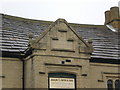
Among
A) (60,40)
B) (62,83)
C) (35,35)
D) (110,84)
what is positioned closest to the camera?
(62,83)

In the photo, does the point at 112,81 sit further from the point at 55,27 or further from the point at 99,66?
the point at 55,27

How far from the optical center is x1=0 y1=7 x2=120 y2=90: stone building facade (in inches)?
821

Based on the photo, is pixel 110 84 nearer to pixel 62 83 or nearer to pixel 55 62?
pixel 62 83

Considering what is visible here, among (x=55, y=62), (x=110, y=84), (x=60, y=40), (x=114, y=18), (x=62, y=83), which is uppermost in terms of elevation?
(x=114, y=18)

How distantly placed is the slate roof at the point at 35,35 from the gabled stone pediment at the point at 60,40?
2.17m

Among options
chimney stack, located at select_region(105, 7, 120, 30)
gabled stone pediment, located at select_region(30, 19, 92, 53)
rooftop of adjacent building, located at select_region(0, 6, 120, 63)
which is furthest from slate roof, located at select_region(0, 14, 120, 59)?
gabled stone pediment, located at select_region(30, 19, 92, 53)

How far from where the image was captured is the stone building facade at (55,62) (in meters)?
20.8

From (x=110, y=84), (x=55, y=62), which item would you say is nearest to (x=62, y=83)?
(x=55, y=62)

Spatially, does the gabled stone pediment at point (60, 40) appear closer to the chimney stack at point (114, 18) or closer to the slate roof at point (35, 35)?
the slate roof at point (35, 35)

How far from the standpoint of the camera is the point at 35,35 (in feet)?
84.6

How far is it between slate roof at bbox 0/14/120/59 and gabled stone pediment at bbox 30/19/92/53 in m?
2.17

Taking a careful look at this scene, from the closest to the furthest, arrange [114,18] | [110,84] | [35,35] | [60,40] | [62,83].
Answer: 1. [62,83]
2. [60,40]
3. [110,84]
4. [35,35]
5. [114,18]

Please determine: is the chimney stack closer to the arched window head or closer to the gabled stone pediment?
the arched window head

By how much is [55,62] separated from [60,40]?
5.09ft
